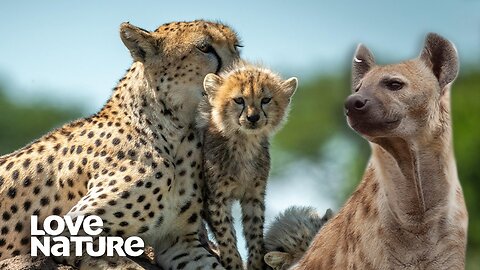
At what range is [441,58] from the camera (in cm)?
511

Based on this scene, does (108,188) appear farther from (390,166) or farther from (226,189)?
(390,166)

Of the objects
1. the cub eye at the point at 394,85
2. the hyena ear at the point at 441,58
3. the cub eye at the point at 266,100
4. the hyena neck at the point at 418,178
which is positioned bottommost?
the hyena neck at the point at 418,178

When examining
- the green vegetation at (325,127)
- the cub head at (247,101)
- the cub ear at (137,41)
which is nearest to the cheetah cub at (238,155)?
the cub head at (247,101)

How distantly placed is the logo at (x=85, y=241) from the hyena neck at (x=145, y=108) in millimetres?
635

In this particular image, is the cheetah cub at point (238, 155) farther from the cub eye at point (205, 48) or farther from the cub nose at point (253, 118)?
the cub eye at point (205, 48)

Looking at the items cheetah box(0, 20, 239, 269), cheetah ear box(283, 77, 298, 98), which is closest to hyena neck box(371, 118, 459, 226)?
cheetah ear box(283, 77, 298, 98)

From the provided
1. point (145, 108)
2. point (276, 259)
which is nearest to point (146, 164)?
point (145, 108)

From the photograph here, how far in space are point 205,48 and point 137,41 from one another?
39cm

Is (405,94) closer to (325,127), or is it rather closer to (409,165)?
(409,165)

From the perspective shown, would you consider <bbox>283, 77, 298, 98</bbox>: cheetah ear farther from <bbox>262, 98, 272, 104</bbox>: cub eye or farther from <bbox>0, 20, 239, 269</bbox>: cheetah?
<bbox>0, 20, 239, 269</bbox>: cheetah

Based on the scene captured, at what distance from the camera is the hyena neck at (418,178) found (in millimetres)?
5023

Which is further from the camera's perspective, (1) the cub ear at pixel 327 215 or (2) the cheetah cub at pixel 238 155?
(1) the cub ear at pixel 327 215

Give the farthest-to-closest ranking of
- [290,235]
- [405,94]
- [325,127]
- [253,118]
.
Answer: [325,127] → [290,235] → [253,118] → [405,94]

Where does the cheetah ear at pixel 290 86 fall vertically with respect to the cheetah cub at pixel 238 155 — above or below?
above
